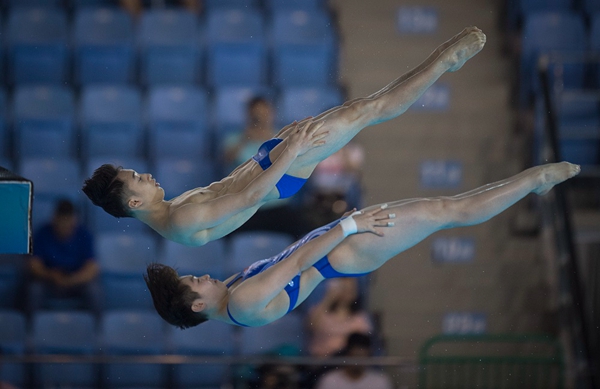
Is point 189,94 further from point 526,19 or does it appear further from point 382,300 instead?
point 526,19

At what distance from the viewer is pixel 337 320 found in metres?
4.89

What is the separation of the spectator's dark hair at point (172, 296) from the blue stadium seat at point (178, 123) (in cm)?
230

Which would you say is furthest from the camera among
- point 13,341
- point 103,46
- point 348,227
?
point 103,46

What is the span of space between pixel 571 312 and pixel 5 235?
11.1 feet

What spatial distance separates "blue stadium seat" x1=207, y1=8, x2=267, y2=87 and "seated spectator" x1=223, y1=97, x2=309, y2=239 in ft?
1.99

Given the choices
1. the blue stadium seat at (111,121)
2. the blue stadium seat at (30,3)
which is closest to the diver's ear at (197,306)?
the blue stadium seat at (111,121)

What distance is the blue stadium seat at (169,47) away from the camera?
18.7 feet

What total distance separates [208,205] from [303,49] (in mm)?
2741

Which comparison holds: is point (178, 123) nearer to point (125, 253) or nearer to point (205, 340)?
point (125, 253)

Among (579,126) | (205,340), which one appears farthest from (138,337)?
(579,126)

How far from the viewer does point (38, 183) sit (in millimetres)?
5273

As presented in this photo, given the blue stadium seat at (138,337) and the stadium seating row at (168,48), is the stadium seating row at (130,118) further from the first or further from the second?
the blue stadium seat at (138,337)

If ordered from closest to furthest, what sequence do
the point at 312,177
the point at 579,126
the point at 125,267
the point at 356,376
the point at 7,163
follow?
the point at 356,376, the point at 125,267, the point at 312,177, the point at 7,163, the point at 579,126

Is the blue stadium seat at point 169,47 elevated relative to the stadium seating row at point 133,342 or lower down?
→ elevated
